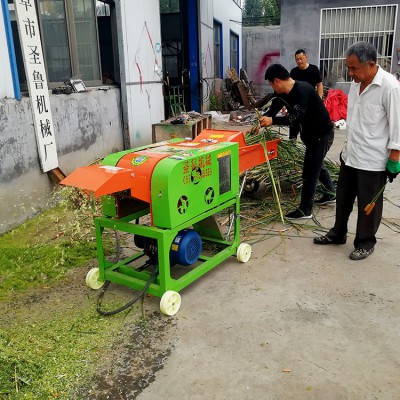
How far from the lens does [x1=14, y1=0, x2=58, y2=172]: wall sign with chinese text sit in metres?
4.21

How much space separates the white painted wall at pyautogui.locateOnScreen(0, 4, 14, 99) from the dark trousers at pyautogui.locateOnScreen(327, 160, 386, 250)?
127 inches

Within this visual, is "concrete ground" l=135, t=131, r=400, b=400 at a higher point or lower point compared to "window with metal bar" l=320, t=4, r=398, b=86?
lower

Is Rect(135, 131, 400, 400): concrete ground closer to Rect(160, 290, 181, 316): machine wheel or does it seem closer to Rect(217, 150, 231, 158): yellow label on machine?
Rect(160, 290, 181, 316): machine wheel

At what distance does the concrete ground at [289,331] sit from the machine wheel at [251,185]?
1.44m

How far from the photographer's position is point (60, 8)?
5.24 m

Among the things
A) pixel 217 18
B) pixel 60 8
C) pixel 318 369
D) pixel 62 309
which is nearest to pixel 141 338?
pixel 62 309

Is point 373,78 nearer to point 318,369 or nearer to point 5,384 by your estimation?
point 318,369

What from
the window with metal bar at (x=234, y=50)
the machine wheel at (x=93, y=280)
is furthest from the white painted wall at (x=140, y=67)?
the window with metal bar at (x=234, y=50)

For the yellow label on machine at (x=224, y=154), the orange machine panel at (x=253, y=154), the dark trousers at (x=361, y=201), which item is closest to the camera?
the yellow label on machine at (x=224, y=154)

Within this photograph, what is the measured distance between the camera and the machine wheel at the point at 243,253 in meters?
3.35

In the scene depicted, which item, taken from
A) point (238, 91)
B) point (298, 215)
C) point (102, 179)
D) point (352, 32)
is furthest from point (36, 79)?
point (238, 91)

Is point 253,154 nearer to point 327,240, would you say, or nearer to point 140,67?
point 327,240

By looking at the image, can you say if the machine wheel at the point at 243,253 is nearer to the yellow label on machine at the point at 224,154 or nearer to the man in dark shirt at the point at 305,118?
the yellow label on machine at the point at 224,154

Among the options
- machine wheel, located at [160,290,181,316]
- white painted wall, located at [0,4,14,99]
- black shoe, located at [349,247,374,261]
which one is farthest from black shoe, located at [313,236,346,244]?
white painted wall, located at [0,4,14,99]
